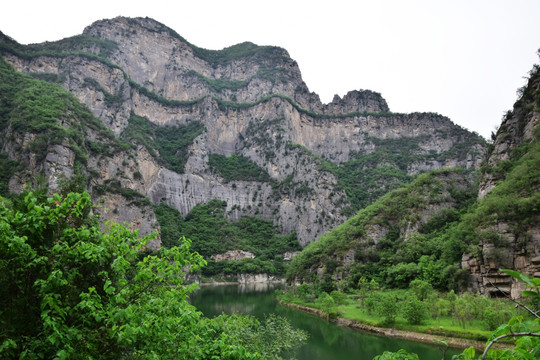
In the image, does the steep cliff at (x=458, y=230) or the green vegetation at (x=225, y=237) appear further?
the green vegetation at (x=225, y=237)

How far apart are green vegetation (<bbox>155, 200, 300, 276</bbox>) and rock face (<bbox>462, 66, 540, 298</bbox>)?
5920 centimetres

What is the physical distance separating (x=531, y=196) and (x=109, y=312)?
35.9 meters

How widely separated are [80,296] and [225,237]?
94.4 metres

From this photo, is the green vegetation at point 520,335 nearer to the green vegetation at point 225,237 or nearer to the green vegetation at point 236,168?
the green vegetation at point 225,237

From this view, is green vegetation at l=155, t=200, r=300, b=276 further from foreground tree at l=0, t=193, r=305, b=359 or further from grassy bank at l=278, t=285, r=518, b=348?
foreground tree at l=0, t=193, r=305, b=359

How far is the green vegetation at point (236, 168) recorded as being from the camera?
383ft

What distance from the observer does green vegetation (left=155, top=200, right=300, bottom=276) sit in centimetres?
8450

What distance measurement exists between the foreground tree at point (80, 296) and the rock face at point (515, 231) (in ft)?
83.2

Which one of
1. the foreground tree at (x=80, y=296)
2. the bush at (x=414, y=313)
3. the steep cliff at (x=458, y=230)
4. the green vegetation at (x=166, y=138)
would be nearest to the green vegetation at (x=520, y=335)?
the foreground tree at (x=80, y=296)

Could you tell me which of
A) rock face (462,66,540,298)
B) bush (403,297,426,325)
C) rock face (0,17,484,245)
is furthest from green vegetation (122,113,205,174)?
bush (403,297,426,325)

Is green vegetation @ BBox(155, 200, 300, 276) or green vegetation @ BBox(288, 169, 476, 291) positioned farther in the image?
green vegetation @ BBox(155, 200, 300, 276)

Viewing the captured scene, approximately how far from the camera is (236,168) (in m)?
121

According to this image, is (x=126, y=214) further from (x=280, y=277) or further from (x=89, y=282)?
(x=89, y=282)

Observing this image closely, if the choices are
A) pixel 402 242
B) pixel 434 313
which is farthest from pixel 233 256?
pixel 434 313
